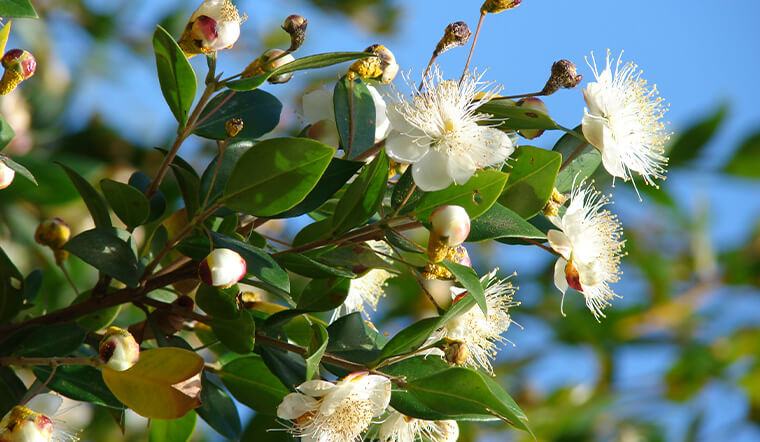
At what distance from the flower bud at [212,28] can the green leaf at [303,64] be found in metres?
0.06

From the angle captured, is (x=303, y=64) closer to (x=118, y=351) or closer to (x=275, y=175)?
(x=275, y=175)

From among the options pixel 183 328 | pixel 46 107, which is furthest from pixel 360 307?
pixel 46 107

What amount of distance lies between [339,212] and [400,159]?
0.23 ft

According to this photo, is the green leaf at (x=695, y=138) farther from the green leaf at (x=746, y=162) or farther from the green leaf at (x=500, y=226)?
the green leaf at (x=500, y=226)

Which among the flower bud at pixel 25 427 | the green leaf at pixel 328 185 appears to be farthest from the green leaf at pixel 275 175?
the flower bud at pixel 25 427

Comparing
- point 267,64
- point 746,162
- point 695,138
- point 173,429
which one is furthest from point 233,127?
point 746,162

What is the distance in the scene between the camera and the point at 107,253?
3.09 feet

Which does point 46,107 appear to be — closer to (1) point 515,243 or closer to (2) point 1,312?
(2) point 1,312

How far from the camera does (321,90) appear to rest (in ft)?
3.50

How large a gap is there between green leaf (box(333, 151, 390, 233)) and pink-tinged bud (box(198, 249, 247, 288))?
0.10 meters

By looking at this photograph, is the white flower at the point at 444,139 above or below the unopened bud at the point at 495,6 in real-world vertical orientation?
below

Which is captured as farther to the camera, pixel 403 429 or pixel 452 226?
pixel 403 429

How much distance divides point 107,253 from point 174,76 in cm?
17

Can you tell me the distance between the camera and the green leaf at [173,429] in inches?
38.8
